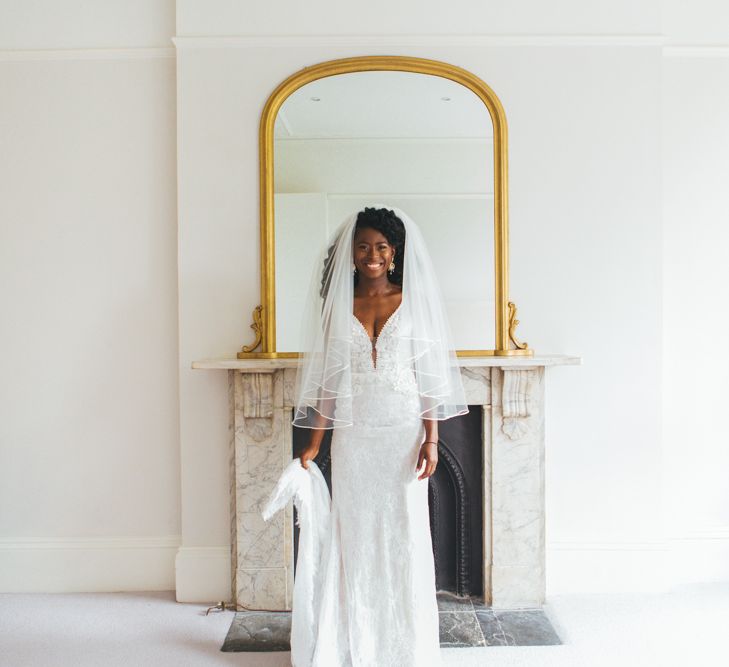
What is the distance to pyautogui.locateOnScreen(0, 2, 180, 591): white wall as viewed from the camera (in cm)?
333

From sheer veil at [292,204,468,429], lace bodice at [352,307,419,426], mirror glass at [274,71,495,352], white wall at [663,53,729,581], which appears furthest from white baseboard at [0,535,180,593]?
white wall at [663,53,729,581]

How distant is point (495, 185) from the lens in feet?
10.5

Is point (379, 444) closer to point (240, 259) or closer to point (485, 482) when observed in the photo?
point (485, 482)

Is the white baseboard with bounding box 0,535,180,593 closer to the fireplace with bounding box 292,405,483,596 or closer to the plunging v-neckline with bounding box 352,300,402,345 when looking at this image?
the fireplace with bounding box 292,405,483,596

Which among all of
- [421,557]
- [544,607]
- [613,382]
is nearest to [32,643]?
[421,557]

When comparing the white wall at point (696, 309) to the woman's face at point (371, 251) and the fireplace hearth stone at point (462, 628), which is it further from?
the woman's face at point (371, 251)

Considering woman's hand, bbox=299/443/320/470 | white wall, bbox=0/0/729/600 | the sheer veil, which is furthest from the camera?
white wall, bbox=0/0/729/600

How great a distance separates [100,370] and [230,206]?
1099mm

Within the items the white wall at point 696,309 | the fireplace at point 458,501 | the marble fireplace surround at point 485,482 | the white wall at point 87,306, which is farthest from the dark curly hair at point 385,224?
the white wall at point 696,309

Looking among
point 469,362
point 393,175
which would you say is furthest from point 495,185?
point 469,362

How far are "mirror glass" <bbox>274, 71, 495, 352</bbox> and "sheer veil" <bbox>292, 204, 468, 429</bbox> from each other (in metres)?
0.67

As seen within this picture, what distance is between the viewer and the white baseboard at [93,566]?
3.35 meters

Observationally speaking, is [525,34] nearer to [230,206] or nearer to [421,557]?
[230,206]

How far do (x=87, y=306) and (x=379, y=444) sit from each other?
1839 millimetres
